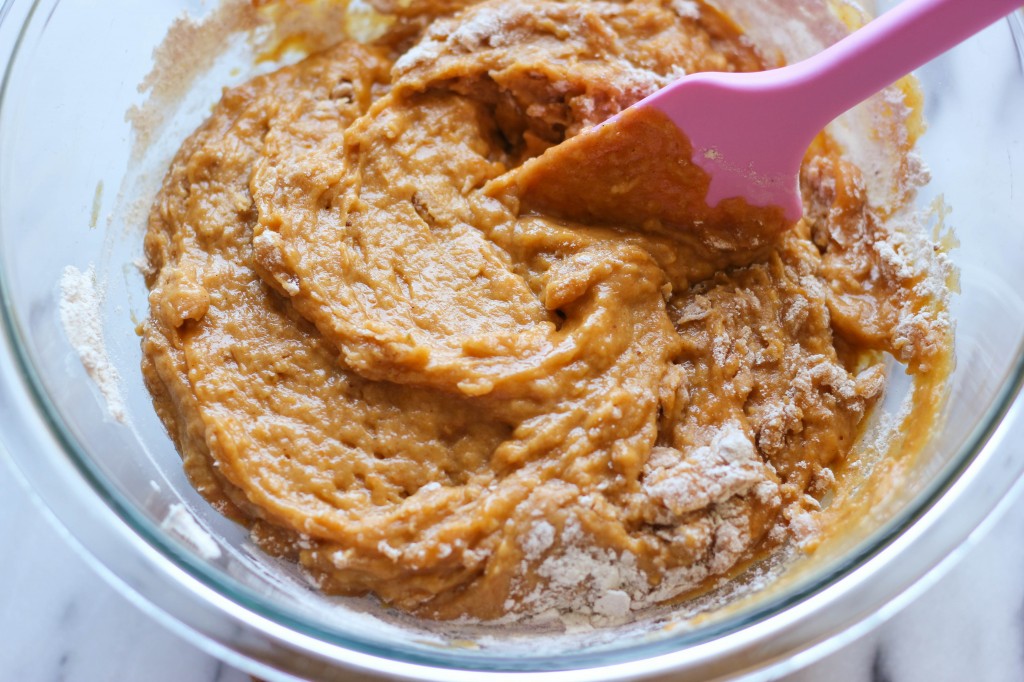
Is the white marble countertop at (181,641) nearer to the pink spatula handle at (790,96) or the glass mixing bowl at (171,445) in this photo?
the glass mixing bowl at (171,445)

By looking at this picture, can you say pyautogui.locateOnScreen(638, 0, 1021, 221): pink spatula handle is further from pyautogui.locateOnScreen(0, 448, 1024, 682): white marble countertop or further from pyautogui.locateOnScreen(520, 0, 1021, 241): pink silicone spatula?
pyautogui.locateOnScreen(0, 448, 1024, 682): white marble countertop

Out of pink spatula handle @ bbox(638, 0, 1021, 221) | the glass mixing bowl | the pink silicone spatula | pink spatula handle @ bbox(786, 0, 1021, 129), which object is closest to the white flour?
the glass mixing bowl

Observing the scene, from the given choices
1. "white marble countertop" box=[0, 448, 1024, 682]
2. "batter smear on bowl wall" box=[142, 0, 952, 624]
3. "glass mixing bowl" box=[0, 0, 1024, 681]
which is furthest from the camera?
"white marble countertop" box=[0, 448, 1024, 682]

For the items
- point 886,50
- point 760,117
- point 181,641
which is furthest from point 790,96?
point 181,641

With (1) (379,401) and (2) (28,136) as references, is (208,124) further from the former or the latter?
(1) (379,401)

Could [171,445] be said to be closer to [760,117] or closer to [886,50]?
[760,117]
